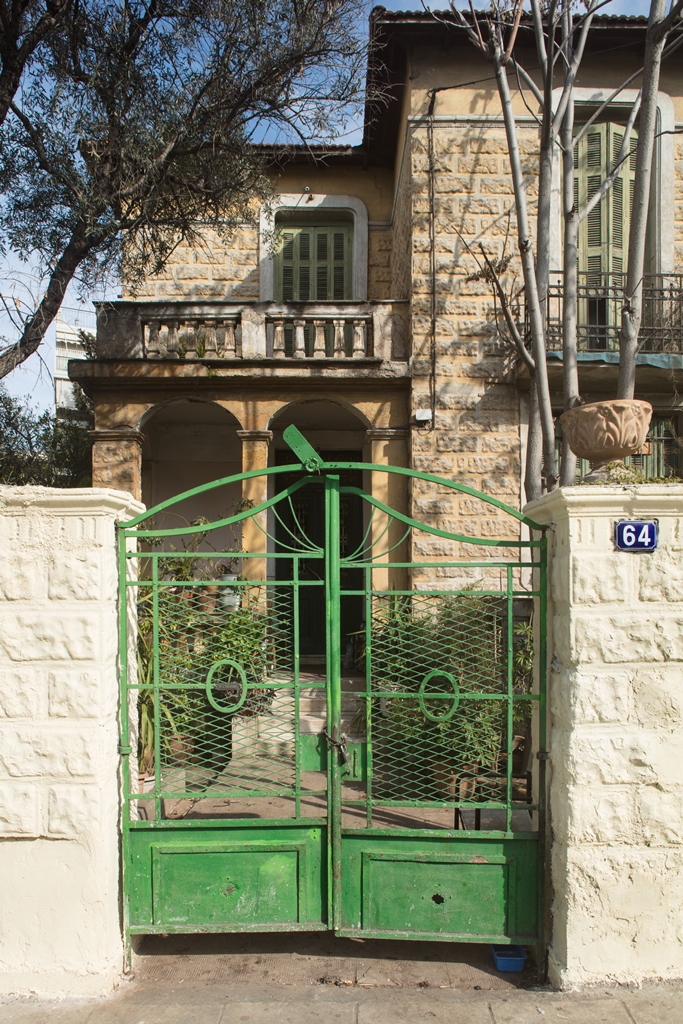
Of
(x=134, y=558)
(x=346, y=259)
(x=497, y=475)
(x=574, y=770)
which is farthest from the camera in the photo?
(x=346, y=259)

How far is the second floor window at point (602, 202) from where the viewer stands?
8461mm

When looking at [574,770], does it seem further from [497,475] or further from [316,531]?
[316,531]

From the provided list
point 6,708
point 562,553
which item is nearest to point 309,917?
point 6,708

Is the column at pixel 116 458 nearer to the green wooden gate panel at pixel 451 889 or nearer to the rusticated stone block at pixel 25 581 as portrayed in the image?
the rusticated stone block at pixel 25 581

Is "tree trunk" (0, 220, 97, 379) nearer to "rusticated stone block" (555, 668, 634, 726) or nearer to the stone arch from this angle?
the stone arch

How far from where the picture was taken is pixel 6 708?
3.37m

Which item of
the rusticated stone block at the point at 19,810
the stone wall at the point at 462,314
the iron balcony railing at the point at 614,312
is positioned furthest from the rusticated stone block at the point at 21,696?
the iron balcony railing at the point at 614,312

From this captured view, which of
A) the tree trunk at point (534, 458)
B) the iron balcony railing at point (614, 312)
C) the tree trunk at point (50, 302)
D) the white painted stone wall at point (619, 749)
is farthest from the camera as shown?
the iron balcony railing at point (614, 312)

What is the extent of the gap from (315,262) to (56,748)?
29.2 feet

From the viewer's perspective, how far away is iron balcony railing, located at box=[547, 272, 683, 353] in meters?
7.78

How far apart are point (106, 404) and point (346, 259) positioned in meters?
4.55

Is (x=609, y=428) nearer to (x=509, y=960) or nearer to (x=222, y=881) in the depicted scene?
(x=509, y=960)

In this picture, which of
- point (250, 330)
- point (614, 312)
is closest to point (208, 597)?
point (250, 330)

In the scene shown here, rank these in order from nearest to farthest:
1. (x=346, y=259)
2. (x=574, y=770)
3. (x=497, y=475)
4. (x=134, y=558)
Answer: (x=574, y=770) < (x=134, y=558) < (x=497, y=475) < (x=346, y=259)
